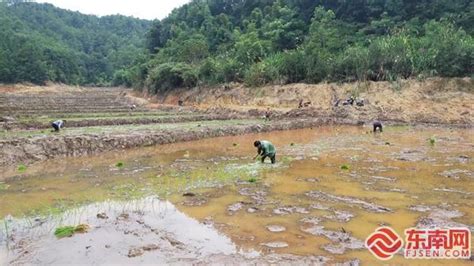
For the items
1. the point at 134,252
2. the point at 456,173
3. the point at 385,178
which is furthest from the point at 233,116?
the point at 134,252

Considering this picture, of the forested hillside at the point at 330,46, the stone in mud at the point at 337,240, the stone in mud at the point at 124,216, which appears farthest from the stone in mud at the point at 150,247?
the forested hillside at the point at 330,46

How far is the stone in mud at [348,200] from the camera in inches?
429

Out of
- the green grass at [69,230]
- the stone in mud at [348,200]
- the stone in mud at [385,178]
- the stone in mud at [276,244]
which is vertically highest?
the green grass at [69,230]

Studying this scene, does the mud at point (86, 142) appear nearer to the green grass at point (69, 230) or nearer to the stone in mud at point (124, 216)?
the stone in mud at point (124, 216)

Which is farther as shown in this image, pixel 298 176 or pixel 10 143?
pixel 10 143

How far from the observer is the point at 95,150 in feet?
66.7

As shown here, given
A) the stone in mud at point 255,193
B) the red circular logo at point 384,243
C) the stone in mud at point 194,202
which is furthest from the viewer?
the stone in mud at point 255,193

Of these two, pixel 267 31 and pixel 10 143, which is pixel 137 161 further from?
pixel 267 31

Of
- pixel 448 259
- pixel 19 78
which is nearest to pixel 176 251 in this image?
pixel 448 259

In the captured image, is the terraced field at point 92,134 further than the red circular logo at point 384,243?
Yes

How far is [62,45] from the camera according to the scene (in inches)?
4892

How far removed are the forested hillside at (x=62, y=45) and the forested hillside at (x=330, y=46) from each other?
86.5 feet

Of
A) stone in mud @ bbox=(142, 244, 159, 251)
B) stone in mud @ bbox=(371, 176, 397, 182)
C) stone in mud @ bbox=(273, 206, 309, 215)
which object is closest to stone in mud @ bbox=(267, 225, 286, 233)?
stone in mud @ bbox=(273, 206, 309, 215)

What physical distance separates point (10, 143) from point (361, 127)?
23718 mm
